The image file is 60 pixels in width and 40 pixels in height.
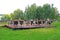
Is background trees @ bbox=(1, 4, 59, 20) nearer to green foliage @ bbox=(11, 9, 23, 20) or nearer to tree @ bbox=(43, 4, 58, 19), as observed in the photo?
tree @ bbox=(43, 4, 58, 19)

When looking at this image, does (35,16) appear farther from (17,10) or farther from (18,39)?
(18,39)

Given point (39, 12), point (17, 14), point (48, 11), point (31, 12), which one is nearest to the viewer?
point (39, 12)

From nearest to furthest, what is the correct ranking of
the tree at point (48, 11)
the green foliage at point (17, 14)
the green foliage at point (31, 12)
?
1. the green foliage at point (31, 12)
2. the tree at point (48, 11)
3. the green foliage at point (17, 14)

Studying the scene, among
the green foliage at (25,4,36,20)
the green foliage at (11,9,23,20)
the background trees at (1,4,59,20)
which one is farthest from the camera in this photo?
the green foliage at (11,9,23,20)

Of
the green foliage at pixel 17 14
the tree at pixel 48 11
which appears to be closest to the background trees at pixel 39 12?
the tree at pixel 48 11

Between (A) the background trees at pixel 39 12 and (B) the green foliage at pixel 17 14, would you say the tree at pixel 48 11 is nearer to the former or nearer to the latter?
(A) the background trees at pixel 39 12

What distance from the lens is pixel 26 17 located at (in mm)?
63156

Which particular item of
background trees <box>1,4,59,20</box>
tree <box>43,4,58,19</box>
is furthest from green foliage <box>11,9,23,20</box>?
tree <box>43,4,58,19</box>

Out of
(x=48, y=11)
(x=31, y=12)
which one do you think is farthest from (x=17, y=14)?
(x=48, y=11)

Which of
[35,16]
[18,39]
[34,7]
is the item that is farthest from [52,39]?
[34,7]

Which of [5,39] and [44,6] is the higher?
[44,6]

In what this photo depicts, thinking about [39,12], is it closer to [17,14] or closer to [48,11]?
[48,11]

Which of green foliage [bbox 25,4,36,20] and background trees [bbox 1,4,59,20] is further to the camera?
green foliage [bbox 25,4,36,20]

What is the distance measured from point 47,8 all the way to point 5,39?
48.4 meters
